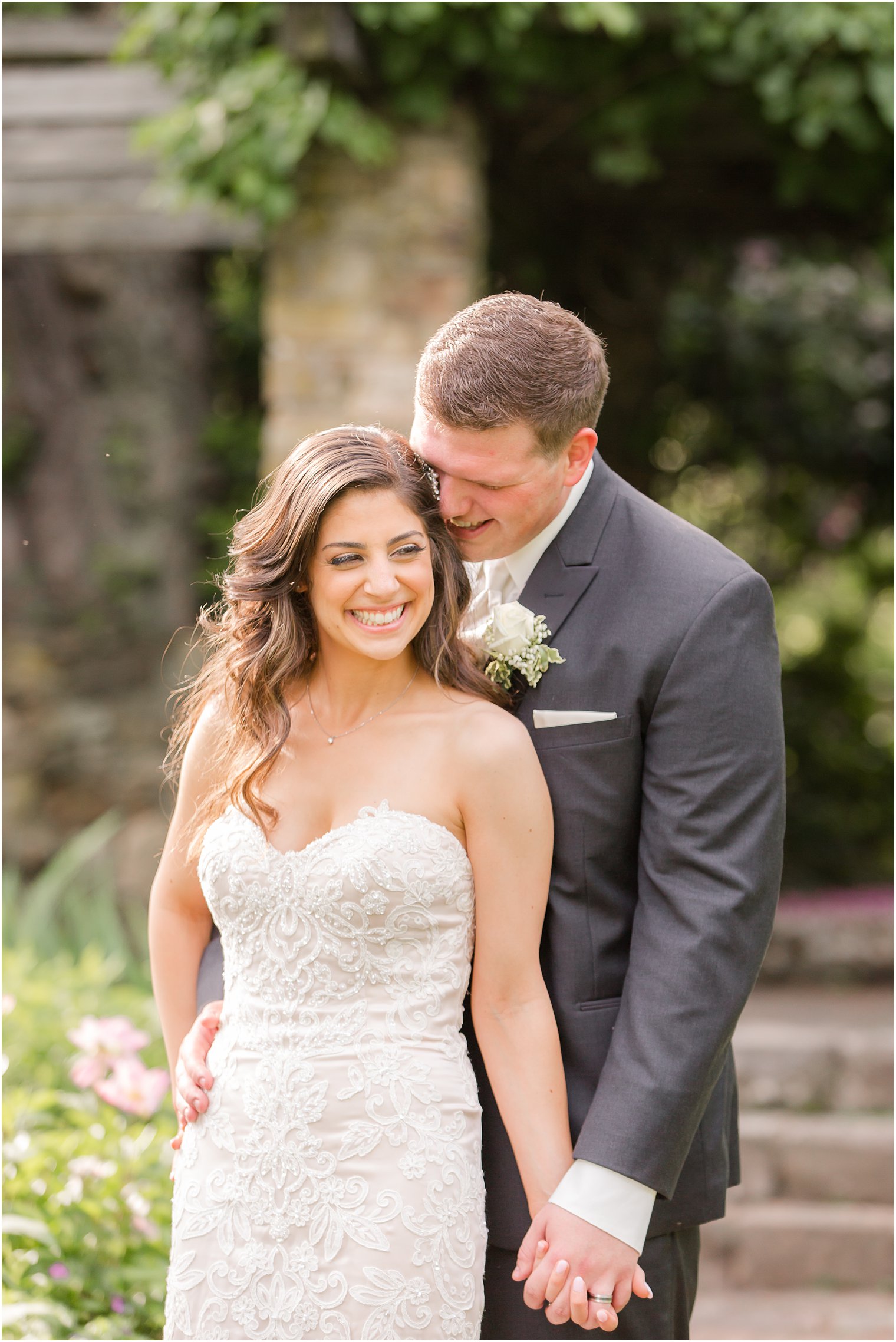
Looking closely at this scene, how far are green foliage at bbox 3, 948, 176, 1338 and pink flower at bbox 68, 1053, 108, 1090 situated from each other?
8 centimetres

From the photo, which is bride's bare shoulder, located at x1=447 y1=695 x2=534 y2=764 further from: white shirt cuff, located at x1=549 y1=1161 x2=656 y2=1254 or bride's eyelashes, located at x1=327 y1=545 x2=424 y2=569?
white shirt cuff, located at x1=549 y1=1161 x2=656 y2=1254

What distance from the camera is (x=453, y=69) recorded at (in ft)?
14.2

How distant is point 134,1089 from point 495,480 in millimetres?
1775

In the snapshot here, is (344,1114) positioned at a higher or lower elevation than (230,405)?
lower

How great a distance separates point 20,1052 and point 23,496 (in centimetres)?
447

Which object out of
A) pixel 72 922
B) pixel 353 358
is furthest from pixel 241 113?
pixel 72 922

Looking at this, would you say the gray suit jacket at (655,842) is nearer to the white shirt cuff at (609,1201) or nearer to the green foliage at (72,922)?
the white shirt cuff at (609,1201)

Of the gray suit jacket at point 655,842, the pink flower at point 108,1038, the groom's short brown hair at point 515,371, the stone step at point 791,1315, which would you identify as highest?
the groom's short brown hair at point 515,371

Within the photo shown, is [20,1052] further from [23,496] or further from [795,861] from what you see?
[795,861]

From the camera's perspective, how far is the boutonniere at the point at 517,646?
6.62 feet

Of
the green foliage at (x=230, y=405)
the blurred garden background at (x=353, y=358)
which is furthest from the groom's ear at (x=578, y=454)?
the green foliage at (x=230, y=405)

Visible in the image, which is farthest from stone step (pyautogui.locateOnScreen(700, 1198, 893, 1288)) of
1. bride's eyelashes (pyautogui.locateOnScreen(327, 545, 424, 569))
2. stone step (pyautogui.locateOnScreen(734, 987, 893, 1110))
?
bride's eyelashes (pyautogui.locateOnScreen(327, 545, 424, 569))

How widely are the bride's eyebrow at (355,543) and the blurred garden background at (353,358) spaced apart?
59cm

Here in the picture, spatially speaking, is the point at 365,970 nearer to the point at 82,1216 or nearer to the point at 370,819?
the point at 370,819
